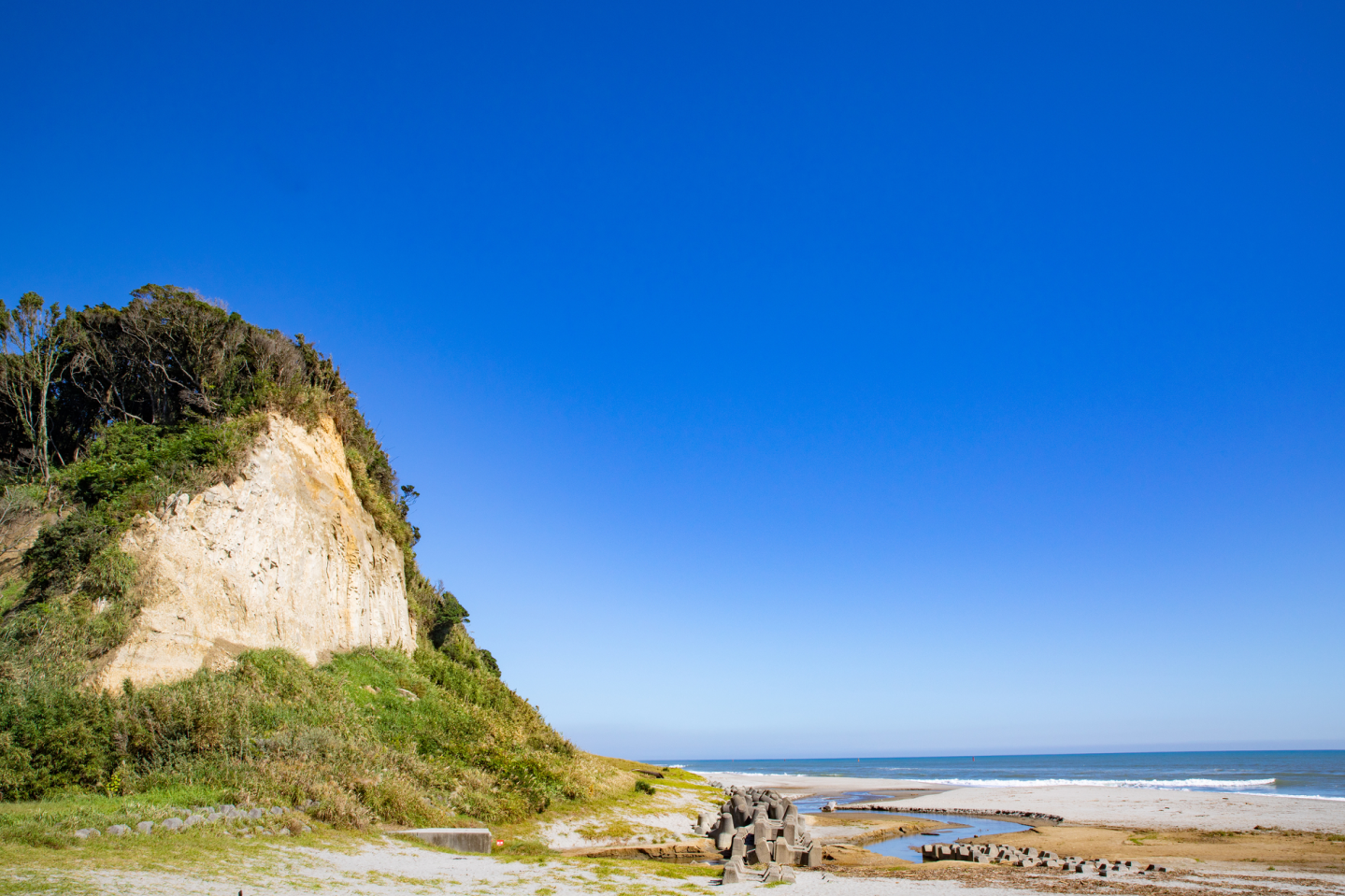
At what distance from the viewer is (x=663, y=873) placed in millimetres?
11992

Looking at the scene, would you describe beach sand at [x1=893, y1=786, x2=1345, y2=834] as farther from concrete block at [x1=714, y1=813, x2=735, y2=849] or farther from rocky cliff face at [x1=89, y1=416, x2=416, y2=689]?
rocky cliff face at [x1=89, y1=416, x2=416, y2=689]

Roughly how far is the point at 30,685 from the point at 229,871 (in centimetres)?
691

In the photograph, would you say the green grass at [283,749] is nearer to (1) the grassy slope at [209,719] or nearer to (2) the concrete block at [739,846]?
(1) the grassy slope at [209,719]

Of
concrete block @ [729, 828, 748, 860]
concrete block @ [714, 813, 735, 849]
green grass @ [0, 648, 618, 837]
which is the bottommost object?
concrete block @ [714, 813, 735, 849]

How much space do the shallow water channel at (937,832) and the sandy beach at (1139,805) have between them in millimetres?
2314

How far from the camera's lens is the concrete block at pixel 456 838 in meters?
12.3

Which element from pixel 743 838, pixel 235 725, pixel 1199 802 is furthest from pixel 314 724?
pixel 1199 802

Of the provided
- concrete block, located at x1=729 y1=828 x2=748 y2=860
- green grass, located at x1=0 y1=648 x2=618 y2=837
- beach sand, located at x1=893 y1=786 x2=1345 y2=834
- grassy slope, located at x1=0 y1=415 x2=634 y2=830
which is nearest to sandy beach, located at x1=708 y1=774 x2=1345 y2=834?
beach sand, located at x1=893 y1=786 x2=1345 y2=834

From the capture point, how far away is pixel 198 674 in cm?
1489

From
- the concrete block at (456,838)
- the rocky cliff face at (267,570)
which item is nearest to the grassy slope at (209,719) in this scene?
the rocky cliff face at (267,570)

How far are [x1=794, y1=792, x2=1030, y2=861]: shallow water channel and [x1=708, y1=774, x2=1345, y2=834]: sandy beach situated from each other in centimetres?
231

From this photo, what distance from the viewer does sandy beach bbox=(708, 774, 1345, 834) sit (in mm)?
23859

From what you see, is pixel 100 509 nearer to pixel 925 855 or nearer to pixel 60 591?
pixel 60 591

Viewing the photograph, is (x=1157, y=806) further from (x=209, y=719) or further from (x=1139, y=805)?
(x=209, y=719)
